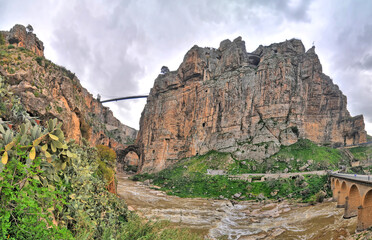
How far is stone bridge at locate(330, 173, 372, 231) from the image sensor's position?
15169 mm

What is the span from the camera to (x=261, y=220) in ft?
71.3

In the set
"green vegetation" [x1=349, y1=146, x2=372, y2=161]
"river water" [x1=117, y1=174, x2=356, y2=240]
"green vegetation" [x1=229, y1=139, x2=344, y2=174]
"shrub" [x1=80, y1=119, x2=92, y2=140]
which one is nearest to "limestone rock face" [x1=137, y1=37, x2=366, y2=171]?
"green vegetation" [x1=229, y1=139, x2=344, y2=174]

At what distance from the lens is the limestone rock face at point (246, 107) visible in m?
47.2

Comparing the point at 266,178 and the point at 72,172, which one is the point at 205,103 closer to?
the point at 266,178

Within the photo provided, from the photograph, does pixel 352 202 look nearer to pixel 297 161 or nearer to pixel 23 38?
pixel 297 161

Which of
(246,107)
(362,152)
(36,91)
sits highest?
(246,107)

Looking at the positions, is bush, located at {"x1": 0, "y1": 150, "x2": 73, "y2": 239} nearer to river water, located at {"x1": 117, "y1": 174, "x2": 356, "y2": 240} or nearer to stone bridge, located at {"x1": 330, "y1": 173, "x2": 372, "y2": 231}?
river water, located at {"x1": 117, "y1": 174, "x2": 356, "y2": 240}

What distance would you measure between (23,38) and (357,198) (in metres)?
49.4

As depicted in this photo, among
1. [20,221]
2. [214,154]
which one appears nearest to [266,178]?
[214,154]

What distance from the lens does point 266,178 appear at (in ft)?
117

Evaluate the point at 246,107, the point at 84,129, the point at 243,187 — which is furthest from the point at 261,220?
the point at 246,107

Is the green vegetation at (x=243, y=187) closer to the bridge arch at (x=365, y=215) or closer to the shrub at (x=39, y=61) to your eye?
the bridge arch at (x=365, y=215)

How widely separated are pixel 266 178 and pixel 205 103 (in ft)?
93.1

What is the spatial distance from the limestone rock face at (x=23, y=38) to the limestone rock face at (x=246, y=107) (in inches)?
1422
